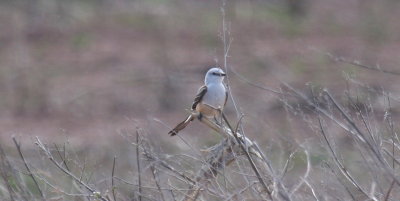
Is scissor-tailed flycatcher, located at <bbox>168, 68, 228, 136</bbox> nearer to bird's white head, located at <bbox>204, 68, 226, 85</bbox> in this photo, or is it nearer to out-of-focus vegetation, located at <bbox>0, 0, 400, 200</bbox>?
bird's white head, located at <bbox>204, 68, 226, 85</bbox>

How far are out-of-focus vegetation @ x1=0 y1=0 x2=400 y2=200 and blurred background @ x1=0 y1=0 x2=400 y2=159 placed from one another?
2 cm

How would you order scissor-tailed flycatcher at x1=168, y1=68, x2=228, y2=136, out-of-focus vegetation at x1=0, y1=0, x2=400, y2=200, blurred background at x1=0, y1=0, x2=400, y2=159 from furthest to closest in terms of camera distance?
blurred background at x1=0, y1=0, x2=400, y2=159
out-of-focus vegetation at x1=0, y1=0, x2=400, y2=200
scissor-tailed flycatcher at x1=168, y1=68, x2=228, y2=136

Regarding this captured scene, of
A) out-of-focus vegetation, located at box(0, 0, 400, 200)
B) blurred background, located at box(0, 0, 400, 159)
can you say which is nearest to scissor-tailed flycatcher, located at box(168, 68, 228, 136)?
out-of-focus vegetation, located at box(0, 0, 400, 200)

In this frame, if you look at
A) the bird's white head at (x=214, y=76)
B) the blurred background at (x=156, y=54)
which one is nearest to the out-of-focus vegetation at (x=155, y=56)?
the blurred background at (x=156, y=54)

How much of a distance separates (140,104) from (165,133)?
110 inches

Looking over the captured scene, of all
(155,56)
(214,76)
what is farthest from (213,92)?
(155,56)

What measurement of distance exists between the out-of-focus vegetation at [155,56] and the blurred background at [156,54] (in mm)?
23

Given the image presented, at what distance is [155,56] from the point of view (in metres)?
19.9

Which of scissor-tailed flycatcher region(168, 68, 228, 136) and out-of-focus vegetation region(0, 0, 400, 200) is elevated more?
scissor-tailed flycatcher region(168, 68, 228, 136)

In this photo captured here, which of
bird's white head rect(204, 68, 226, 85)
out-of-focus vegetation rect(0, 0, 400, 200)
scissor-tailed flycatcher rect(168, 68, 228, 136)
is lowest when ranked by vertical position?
out-of-focus vegetation rect(0, 0, 400, 200)

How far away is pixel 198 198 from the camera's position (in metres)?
6.66

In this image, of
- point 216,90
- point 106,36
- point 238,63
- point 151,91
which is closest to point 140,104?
point 151,91

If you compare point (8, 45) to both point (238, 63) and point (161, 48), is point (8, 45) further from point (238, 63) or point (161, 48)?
point (238, 63)

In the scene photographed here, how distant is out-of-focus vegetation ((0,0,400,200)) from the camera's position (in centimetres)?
1728
